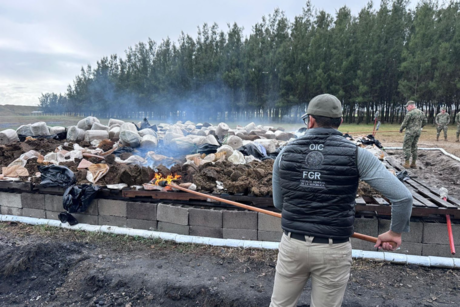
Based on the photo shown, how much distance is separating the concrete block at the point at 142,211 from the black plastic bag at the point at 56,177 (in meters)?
1.09

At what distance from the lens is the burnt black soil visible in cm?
287

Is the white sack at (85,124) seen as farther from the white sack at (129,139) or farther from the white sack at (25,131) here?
the white sack at (129,139)

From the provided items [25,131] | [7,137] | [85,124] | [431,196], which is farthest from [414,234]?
[25,131]

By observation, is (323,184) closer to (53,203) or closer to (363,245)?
(363,245)

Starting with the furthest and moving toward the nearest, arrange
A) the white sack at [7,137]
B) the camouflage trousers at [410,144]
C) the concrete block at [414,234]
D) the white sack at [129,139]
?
the camouflage trousers at [410,144]
the white sack at [7,137]
the white sack at [129,139]
the concrete block at [414,234]

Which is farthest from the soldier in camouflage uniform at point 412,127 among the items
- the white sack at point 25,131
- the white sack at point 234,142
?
the white sack at point 25,131

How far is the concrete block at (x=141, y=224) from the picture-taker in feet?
14.0

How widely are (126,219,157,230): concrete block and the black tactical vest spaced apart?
294 cm

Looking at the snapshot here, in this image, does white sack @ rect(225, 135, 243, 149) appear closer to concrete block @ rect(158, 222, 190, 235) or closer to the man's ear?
concrete block @ rect(158, 222, 190, 235)

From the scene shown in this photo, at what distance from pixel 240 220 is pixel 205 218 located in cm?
47

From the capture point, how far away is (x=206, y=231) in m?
4.03

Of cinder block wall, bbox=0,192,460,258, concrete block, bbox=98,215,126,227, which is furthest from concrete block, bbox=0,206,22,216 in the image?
concrete block, bbox=98,215,126,227

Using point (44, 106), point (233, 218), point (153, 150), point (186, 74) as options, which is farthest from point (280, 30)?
point (44, 106)

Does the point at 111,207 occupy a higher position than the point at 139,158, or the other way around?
the point at 139,158
